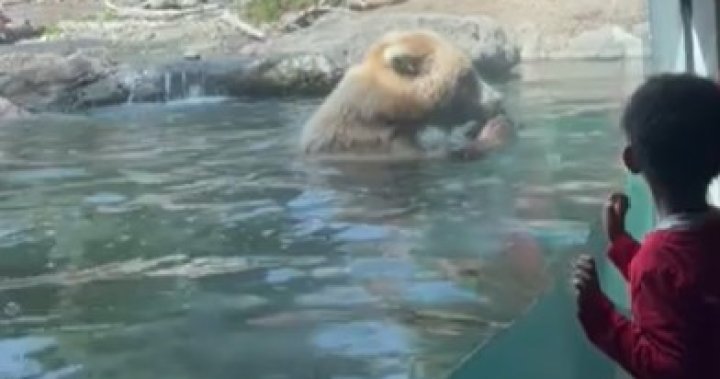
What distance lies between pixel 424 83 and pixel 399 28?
119 inches

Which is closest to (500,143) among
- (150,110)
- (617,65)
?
(617,65)

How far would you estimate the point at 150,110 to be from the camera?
316 inches

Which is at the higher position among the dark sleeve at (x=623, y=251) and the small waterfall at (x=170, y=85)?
the dark sleeve at (x=623, y=251)

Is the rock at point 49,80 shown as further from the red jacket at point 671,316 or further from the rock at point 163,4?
the red jacket at point 671,316

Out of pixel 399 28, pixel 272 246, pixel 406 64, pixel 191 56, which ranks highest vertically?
pixel 406 64

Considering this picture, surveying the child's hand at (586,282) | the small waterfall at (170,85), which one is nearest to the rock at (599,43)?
the small waterfall at (170,85)

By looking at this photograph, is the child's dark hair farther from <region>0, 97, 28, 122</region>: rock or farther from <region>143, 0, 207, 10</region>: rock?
<region>143, 0, 207, 10</region>: rock

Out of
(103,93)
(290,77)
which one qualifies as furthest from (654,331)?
(103,93)

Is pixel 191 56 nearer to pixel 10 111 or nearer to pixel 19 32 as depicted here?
pixel 10 111

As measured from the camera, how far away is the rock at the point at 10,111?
7641mm

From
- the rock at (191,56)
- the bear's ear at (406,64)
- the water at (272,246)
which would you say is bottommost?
the water at (272,246)

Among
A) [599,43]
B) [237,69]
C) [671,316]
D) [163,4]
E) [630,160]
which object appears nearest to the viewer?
[671,316]

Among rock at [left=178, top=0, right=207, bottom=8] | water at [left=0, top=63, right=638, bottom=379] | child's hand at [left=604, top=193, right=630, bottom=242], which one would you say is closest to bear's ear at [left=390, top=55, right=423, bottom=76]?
water at [left=0, top=63, right=638, bottom=379]

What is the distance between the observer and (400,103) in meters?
5.31
